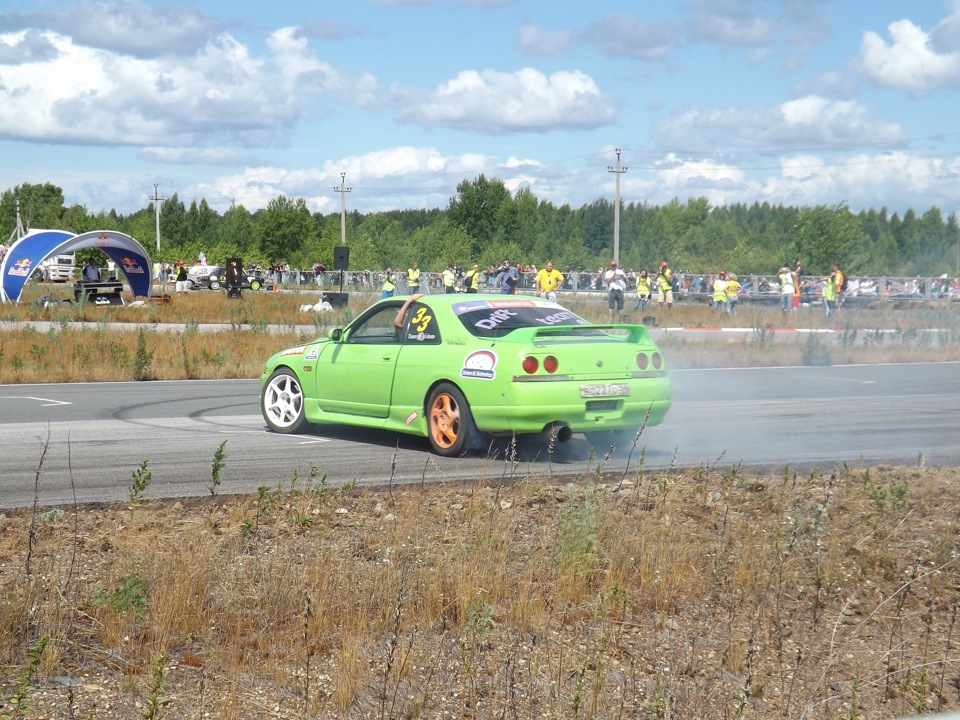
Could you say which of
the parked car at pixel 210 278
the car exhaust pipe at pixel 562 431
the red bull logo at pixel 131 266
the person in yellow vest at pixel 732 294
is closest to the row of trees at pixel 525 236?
the parked car at pixel 210 278

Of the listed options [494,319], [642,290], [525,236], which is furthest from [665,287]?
[525,236]

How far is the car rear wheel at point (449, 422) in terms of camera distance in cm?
963

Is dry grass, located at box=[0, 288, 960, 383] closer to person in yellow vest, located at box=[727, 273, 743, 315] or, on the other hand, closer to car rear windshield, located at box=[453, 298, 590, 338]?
person in yellow vest, located at box=[727, 273, 743, 315]

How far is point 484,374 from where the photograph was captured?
9.52 metres

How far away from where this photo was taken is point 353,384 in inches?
422

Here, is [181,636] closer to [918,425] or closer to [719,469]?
[719,469]

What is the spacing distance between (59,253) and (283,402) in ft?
102

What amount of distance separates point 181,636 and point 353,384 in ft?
19.1

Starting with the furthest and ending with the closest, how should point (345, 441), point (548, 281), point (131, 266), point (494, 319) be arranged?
1. point (131, 266)
2. point (548, 281)
3. point (345, 441)
4. point (494, 319)

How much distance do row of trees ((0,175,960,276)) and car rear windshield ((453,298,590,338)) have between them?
7436 centimetres

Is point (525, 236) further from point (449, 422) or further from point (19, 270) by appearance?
point (449, 422)

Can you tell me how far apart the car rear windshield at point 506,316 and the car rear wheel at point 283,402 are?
211 centimetres

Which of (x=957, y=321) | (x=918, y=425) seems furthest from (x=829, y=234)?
(x=918, y=425)

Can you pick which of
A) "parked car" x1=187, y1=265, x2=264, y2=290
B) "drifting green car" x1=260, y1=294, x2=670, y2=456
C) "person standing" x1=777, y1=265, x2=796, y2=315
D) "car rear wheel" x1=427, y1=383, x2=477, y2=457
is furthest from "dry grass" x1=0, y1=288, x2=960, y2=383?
"parked car" x1=187, y1=265, x2=264, y2=290
